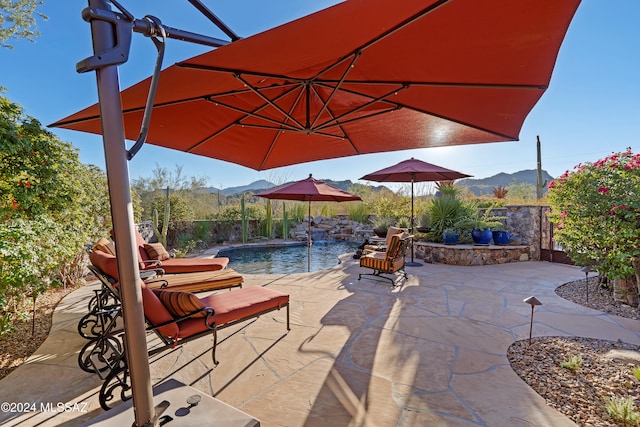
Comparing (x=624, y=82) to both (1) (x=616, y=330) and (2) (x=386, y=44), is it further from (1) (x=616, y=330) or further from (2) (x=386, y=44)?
(2) (x=386, y=44)

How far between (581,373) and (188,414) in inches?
126

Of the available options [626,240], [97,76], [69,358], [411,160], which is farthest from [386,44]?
[411,160]

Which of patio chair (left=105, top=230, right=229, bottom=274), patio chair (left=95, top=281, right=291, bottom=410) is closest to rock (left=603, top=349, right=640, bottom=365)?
patio chair (left=95, top=281, right=291, bottom=410)

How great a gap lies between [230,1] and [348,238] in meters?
11.6

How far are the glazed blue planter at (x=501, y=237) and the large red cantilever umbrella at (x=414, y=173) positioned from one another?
7.00 ft

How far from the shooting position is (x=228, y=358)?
2.89 metres

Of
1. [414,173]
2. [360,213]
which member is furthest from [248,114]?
[360,213]

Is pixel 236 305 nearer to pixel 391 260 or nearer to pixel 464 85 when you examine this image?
pixel 464 85

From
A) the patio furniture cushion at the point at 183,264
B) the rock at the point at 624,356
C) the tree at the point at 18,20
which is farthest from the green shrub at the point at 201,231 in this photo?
the rock at the point at 624,356

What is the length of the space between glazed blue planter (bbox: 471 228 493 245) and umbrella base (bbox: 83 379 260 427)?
26.0 feet

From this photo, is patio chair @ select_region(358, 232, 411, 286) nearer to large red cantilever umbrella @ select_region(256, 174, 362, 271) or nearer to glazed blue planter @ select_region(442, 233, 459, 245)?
large red cantilever umbrella @ select_region(256, 174, 362, 271)

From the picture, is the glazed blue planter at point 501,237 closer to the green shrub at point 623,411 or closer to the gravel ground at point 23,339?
the green shrub at point 623,411

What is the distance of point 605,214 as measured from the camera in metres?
4.36

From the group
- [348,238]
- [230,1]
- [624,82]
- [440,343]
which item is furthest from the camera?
[348,238]
